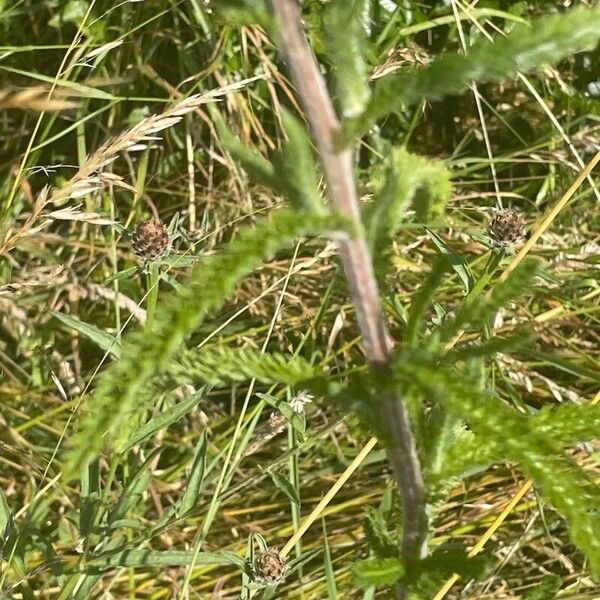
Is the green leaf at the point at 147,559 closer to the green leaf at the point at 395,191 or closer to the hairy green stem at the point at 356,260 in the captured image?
the hairy green stem at the point at 356,260

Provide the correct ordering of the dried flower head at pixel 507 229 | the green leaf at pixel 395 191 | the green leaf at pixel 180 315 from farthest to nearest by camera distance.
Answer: the dried flower head at pixel 507 229
the green leaf at pixel 395 191
the green leaf at pixel 180 315

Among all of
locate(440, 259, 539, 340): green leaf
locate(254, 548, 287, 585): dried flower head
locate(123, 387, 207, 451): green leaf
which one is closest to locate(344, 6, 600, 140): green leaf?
locate(440, 259, 539, 340): green leaf

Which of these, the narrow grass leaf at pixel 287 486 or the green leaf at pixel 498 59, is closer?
the green leaf at pixel 498 59

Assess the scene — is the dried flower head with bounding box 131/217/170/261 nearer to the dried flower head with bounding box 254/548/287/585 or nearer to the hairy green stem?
the dried flower head with bounding box 254/548/287/585

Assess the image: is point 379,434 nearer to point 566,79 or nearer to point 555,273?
point 555,273

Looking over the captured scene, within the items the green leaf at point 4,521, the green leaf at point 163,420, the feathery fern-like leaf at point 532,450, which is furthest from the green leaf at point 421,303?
the green leaf at point 4,521

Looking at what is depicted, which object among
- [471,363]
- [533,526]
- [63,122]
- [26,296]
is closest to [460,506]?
[533,526]
